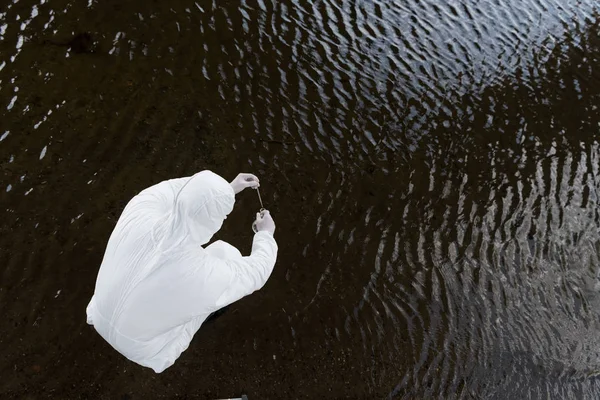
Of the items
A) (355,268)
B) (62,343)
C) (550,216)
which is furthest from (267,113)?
(550,216)

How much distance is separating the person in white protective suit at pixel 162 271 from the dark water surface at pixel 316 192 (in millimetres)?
1338

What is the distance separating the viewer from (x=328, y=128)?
661 cm

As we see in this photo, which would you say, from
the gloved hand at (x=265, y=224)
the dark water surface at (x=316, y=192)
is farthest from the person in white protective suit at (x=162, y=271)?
the dark water surface at (x=316, y=192)

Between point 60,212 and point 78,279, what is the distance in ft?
2.72

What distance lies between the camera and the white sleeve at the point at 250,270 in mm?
3053

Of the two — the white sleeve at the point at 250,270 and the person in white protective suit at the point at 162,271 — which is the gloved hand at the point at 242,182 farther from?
the person in white protective suit at the point at 162,271

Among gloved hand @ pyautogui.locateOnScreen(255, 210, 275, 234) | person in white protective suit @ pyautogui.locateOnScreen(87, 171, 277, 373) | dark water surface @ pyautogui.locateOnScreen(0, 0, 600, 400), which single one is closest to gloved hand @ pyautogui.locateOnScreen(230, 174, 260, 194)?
gloved hand @ pyautogui.locateOnScreen(255, 210, 275, 234)

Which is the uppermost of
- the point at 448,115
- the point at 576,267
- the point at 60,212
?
the point at 448,115

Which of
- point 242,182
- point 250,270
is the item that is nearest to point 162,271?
point 250,270

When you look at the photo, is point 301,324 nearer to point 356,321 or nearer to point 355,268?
point 356,321

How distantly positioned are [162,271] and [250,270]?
0.64m

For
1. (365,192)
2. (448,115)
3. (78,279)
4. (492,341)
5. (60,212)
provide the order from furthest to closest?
1. (448,115)
2. (365,192)
3. (492,341)
4. (60,212)
5. (78,279)

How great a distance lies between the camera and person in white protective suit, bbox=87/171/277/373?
275 cm

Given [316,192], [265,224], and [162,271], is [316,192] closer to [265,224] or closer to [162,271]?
[265,224]
